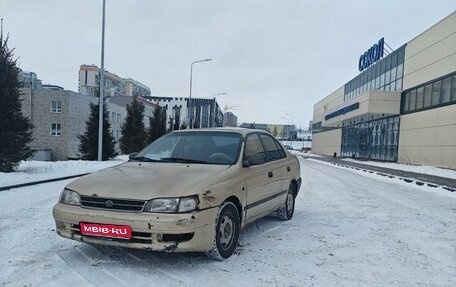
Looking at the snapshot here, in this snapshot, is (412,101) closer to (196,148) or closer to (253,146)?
(253,146)

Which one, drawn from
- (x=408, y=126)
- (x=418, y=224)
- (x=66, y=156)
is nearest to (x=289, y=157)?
(x=418, y=224)

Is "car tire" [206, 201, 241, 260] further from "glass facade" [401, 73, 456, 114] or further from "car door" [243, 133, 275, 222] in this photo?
"glass facade" [401, 73, 456, 114]

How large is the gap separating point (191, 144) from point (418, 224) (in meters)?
4.43

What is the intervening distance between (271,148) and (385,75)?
35.5m

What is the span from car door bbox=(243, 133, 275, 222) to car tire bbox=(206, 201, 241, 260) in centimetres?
37

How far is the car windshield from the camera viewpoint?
539 centimetres

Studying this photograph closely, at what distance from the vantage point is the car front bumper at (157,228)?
408 centimetres

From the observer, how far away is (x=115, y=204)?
423 cm

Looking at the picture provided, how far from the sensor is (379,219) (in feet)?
25.1

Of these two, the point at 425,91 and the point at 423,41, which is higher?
the point at 423,41

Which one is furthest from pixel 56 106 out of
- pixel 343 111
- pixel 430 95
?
pixel 430 95

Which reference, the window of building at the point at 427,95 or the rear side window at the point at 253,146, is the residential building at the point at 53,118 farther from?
the rear side window at the point at 253,146

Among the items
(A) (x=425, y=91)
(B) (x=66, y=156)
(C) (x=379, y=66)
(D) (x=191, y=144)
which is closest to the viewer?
(D) (x=191, y=144)

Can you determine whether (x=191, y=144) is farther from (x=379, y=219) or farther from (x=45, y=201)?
(x=45, y=201)
